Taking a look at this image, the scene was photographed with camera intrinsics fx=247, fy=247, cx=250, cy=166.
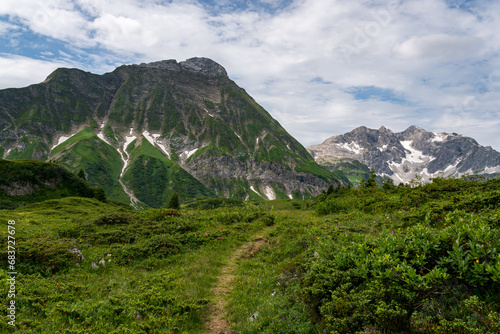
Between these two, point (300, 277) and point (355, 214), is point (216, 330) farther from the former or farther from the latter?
point (355, 214)

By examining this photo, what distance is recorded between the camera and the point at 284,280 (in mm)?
10977

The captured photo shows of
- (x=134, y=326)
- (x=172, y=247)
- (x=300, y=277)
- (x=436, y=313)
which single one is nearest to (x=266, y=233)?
(x=172, y=247)

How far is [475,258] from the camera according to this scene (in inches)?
230

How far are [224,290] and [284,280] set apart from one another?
2.88 metres

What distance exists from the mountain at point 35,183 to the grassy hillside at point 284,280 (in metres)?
61.8

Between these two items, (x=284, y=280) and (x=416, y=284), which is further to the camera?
(x=284, y=280)

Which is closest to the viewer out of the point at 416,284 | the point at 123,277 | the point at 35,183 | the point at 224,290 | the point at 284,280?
the point at 416,284

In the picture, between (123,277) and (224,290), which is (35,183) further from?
(224,290)

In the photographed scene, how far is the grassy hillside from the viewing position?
5852 mm

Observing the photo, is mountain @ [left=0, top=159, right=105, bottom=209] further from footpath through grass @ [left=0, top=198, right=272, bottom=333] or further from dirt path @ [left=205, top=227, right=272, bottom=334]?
dirt path @ [left=205, top=227, right=272, bottom=334]

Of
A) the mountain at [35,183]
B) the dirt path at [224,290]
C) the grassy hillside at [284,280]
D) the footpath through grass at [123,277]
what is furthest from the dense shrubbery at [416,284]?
the mountain at [35,183]

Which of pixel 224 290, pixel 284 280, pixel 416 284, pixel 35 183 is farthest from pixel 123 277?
pixel 35 183

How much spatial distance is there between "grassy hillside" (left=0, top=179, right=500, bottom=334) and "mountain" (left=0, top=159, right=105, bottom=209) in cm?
6178

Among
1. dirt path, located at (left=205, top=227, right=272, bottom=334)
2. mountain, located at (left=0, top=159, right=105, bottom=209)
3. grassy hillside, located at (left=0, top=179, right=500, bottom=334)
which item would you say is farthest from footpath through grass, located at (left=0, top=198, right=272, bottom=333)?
mountain, located at (left=0, top=159, right=105, bottom=209)
